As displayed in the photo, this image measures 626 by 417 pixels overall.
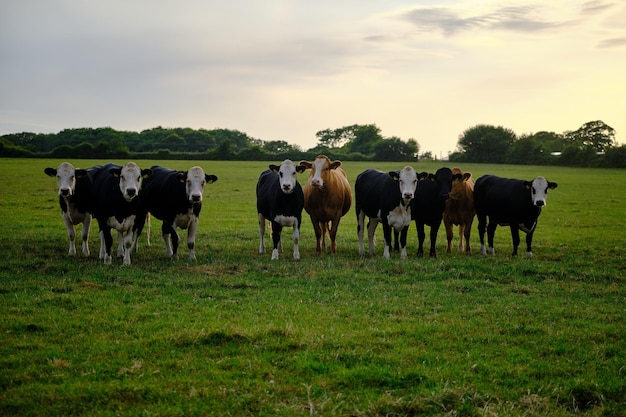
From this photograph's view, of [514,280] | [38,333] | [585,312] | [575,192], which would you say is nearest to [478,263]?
[514,280]

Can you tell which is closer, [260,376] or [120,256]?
[260,376]

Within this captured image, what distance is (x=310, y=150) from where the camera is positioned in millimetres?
98250

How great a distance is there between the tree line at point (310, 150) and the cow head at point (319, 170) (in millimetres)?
55487

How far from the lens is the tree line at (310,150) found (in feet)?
247

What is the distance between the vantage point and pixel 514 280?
38.6 ft

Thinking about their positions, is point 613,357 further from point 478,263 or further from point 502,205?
point 502,205

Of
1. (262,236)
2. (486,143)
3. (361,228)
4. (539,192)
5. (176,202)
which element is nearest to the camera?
(176,202)

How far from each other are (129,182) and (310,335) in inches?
272

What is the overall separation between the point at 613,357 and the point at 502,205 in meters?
8.80

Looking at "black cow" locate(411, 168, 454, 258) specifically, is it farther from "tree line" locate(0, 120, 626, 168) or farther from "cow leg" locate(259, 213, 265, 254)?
"tree line" locate(0, 120, 626, 168)

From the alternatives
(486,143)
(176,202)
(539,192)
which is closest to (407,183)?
(539,192)

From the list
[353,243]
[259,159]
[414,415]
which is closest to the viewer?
[414,415]

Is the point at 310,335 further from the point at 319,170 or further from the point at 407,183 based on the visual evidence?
the point at 319,170

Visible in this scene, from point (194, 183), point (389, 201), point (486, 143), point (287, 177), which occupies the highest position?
point (486, 143)
